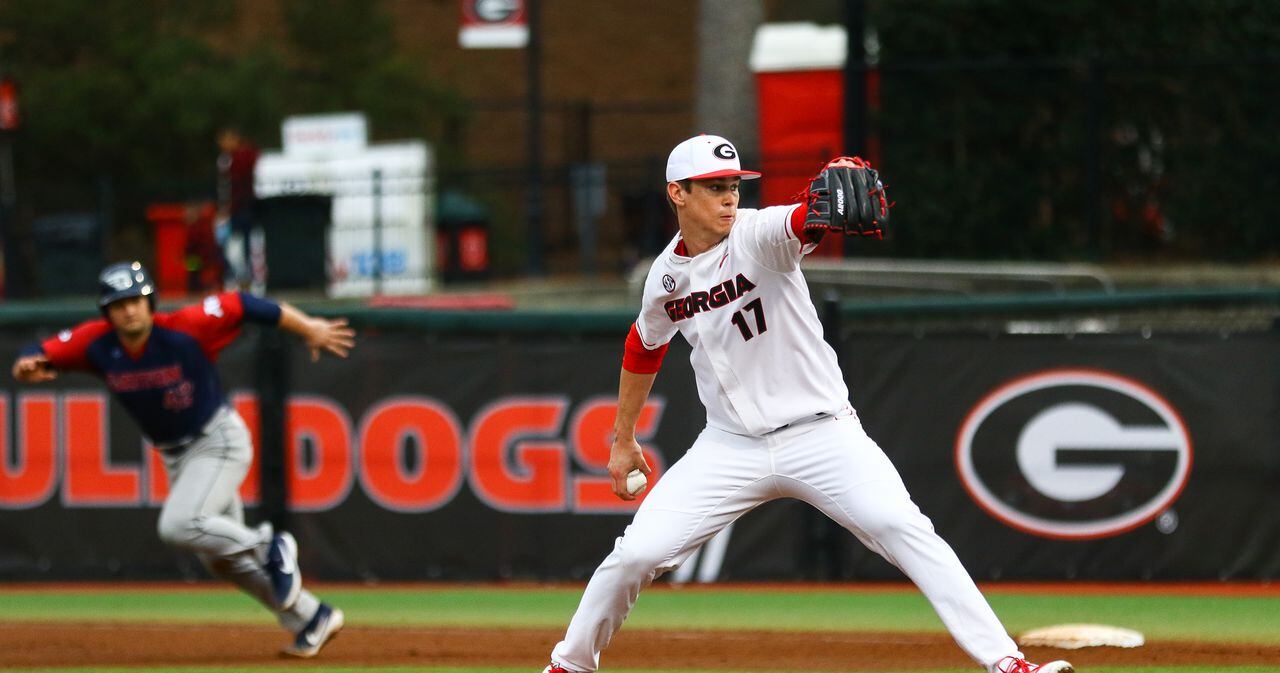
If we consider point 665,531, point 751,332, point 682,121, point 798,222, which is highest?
point 682,121

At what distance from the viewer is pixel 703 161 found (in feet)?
20.2

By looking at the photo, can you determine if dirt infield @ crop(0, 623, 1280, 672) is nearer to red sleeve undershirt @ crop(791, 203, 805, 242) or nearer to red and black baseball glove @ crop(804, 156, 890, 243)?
red sleeve undershirt @ crop(791, 203, 805, 242)

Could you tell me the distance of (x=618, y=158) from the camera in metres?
28.7

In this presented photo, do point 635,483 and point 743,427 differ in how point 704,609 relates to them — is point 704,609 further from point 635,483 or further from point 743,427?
point 743,427

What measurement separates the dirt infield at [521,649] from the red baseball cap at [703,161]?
2.65 meters

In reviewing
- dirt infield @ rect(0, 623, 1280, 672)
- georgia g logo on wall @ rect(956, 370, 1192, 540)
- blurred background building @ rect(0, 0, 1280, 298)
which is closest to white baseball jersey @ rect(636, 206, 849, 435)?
dirt infield @ rect(0, 623, 1280, 672)

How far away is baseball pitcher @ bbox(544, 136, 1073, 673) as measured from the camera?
6098 millimetres

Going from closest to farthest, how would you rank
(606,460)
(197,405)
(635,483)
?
(635,483)
(197,405)
(606,460)

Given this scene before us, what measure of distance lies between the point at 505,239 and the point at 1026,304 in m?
13.1

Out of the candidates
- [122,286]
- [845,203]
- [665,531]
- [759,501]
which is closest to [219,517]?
[122,286]

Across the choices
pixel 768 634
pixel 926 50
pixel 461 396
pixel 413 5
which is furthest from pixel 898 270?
pixel 413 5

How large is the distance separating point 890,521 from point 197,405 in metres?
3.99

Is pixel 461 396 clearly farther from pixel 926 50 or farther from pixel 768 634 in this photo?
pixel 926 50

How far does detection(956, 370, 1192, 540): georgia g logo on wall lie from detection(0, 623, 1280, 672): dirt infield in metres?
2.22
